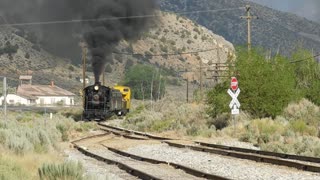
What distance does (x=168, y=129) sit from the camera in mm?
40938

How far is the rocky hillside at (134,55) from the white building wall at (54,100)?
6.93 metres

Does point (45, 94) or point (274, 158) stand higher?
point (45, 94)

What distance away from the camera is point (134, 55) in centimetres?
13975

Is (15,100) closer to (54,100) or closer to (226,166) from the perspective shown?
(54,100)

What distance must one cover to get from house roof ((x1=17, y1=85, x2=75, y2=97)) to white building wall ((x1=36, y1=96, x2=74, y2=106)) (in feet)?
2.87

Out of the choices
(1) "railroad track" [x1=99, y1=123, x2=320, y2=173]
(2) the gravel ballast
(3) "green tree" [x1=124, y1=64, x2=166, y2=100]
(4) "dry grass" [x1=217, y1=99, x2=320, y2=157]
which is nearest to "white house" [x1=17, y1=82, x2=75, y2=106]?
(3) "green tree" [x1=124, y1=64, x2=166, y2=100]

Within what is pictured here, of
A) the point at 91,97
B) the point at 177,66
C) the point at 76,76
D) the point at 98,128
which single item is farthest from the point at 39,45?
the point at 98,128

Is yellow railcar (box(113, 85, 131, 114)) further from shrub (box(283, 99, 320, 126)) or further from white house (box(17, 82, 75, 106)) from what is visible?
white house (box(17, 82, 75, 106))

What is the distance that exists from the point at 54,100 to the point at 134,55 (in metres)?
39.4

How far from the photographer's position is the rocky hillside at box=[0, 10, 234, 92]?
11194 cm

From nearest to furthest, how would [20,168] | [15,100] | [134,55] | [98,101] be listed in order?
[20,168] → [98,101] → [15,100] → [134,55]

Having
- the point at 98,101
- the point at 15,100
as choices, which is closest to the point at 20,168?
the point at 98,101

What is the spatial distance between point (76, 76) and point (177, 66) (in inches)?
1270

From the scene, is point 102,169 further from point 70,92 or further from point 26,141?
point 70,92
